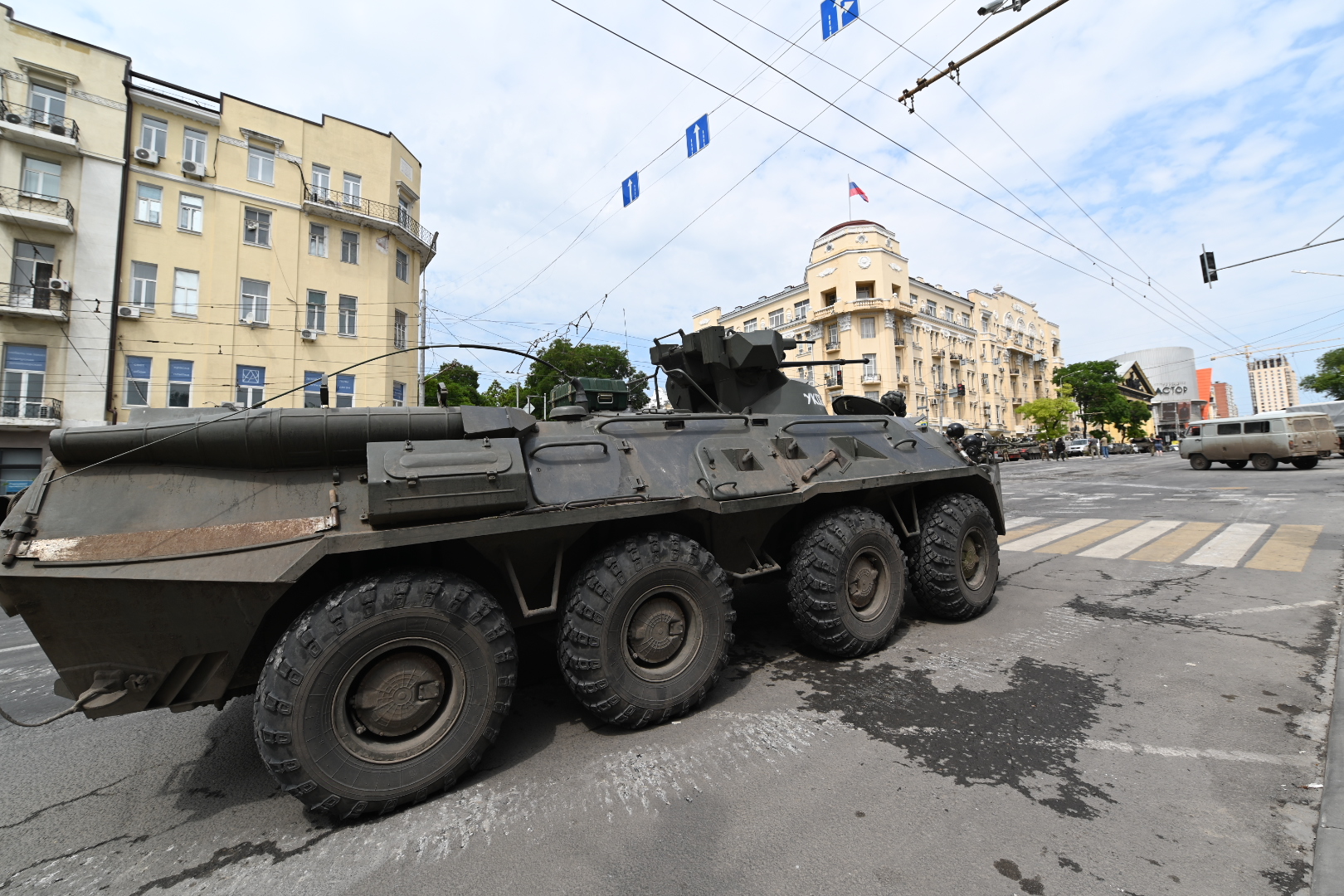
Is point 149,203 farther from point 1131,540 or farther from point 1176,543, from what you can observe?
point 1176,543

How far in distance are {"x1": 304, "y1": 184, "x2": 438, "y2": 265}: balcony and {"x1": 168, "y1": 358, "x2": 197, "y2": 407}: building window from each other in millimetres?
6299

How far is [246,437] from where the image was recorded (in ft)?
8.34

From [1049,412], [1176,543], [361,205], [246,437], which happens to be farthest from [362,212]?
[1049,412]

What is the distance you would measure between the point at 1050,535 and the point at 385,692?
9.86 metres

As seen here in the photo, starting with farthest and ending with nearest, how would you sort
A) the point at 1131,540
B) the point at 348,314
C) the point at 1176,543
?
the point at 348,314
the point at 1131,540
the point at 1176,543

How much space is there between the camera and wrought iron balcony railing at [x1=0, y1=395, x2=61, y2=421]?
1582 cm

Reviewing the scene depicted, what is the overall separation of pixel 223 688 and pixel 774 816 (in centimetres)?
237

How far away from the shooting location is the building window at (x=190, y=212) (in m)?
17.9

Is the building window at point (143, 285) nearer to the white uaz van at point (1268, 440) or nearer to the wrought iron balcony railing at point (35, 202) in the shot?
the wrought iron balcony railing at point (35, 202)

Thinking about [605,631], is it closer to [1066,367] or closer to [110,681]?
[110,681]

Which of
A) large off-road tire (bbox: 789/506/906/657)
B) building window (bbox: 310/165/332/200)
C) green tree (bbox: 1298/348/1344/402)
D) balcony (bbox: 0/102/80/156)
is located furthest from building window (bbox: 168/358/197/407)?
green tree (bbox: 1298/348/1344/402)

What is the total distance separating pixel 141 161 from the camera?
17.5m

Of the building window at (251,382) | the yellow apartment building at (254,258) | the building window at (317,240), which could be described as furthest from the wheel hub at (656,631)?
the building window at (317,240)

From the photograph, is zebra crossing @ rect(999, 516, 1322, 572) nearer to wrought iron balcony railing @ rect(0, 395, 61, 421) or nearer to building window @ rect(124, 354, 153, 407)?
building window @ rect(124, 354, 153, 407)
